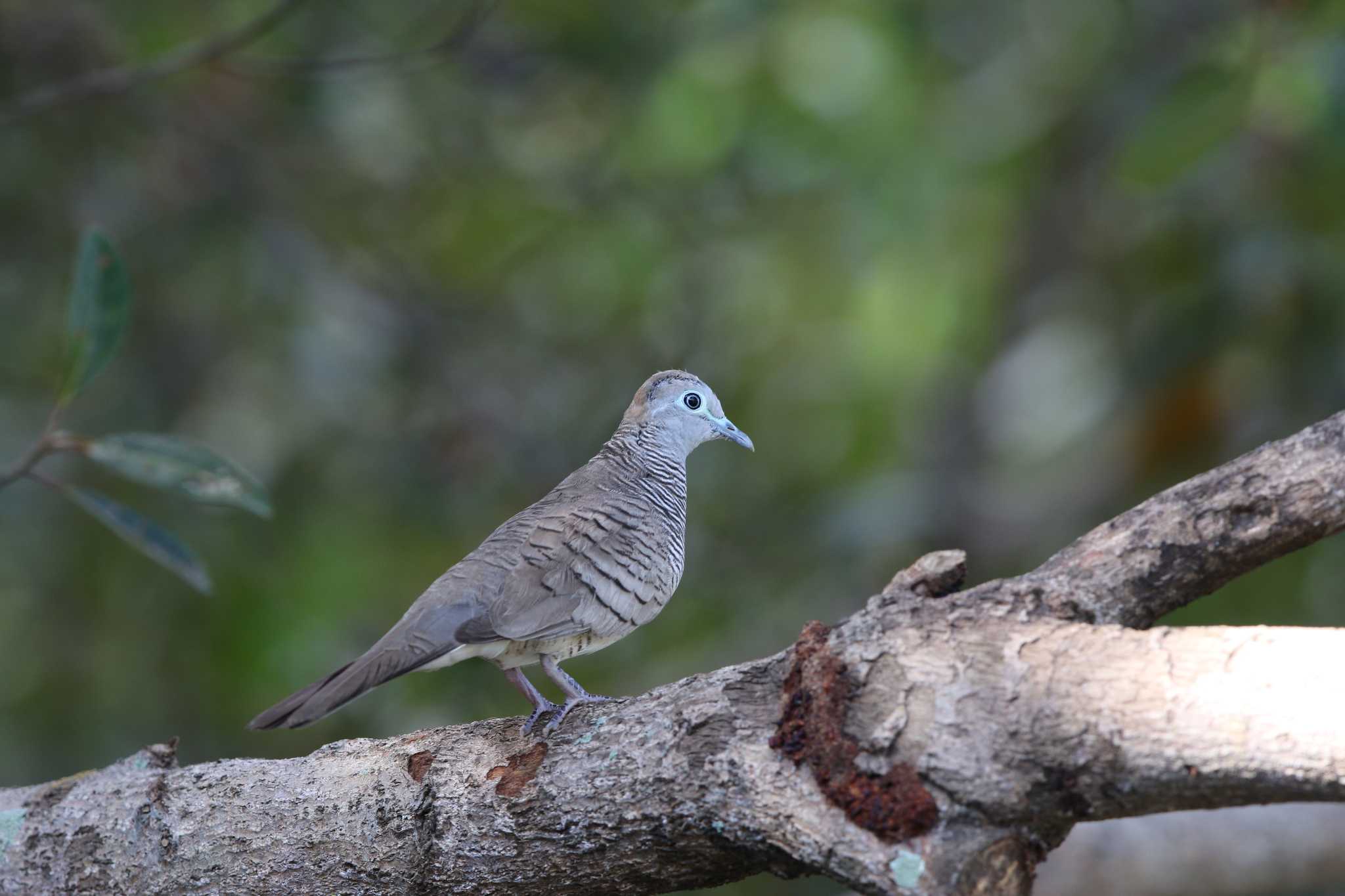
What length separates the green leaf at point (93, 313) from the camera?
3383 millimetres

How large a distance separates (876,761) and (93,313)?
2283 millimetres

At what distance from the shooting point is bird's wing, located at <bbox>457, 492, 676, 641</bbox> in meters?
2.91

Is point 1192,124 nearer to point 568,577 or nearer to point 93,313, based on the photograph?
point 568,577

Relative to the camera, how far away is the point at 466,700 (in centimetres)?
496

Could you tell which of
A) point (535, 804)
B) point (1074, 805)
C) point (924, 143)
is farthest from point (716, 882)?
point (924, 143)

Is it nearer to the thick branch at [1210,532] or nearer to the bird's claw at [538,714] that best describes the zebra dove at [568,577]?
the bird's claw at [538,714]

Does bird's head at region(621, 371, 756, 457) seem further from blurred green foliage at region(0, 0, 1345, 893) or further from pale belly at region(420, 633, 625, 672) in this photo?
blurred green foliage at region(0, 0, 1345, 893)

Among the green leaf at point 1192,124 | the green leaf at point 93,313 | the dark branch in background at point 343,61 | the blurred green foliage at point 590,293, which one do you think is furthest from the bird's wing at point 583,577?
the green leaf at point 1192,124

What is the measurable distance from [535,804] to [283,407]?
13.8 feet

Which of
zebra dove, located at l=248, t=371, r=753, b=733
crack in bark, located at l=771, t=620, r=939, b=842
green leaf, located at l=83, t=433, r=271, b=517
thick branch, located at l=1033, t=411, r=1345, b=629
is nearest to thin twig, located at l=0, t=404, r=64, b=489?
green leaf, located at l=83, t=433, r=271, b=517

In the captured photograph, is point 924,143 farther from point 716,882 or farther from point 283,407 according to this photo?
point 716,882

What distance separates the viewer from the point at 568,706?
2.77 meters

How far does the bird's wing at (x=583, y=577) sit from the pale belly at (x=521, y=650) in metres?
0.04

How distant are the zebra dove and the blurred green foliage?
180 centimetres
